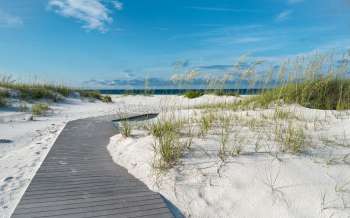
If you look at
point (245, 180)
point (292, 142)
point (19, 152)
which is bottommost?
point (19, 152)

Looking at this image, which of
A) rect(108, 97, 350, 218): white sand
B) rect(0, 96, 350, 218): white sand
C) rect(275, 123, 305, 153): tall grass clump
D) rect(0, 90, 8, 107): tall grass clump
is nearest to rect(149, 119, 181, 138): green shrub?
rect(0, 96, 350, 218): white sand

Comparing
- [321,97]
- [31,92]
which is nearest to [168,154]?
[321,97]

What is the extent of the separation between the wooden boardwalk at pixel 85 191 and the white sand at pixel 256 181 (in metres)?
0.21

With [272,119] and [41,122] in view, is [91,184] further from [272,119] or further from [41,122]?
[41,122]

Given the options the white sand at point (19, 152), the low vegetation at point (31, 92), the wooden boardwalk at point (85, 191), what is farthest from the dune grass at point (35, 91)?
the wooden boardwalk at point (85, 191)

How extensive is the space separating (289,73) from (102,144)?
9.56 feet

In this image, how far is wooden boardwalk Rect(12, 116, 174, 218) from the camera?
6.73 ft

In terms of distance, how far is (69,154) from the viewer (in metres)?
3.47

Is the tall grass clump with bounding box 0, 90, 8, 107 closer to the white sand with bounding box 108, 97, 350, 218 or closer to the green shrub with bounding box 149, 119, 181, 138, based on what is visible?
the green shrub with bounding box 149, 119, 181, 138

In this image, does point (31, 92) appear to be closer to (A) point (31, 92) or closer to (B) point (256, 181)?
(A) point (31, 92)

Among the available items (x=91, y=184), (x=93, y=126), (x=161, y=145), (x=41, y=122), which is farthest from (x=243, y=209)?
(x=41, y=122)

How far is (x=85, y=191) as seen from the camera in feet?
7.82

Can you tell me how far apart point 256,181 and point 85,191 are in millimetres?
1443

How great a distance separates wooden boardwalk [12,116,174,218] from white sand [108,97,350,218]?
0.21m
